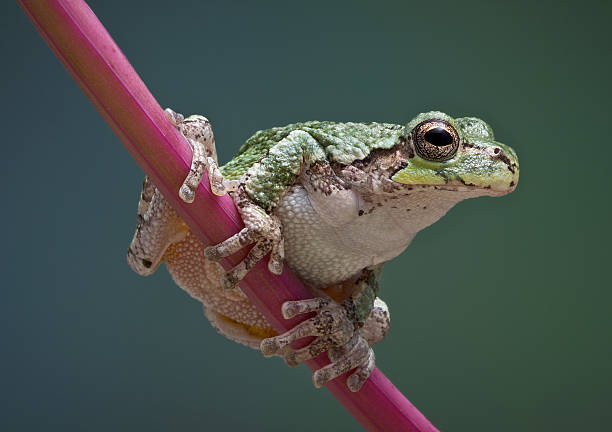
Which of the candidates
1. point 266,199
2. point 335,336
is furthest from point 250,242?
point 335,336

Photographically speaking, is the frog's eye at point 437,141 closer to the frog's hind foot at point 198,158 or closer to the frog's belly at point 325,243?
the frog's belly at point 325,243

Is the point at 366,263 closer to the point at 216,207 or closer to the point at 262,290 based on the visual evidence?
the point at 262,290

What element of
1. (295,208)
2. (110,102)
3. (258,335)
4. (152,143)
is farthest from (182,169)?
(258,335)

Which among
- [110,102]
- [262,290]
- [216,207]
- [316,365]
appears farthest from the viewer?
[316,365]

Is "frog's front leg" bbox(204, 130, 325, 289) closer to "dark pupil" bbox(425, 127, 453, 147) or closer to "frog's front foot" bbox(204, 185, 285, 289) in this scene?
"frog's front foot" bbox(204, 185, 285, 289)

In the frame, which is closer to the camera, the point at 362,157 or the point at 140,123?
the point at 140,123

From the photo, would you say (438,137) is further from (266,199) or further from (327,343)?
(327,343)
